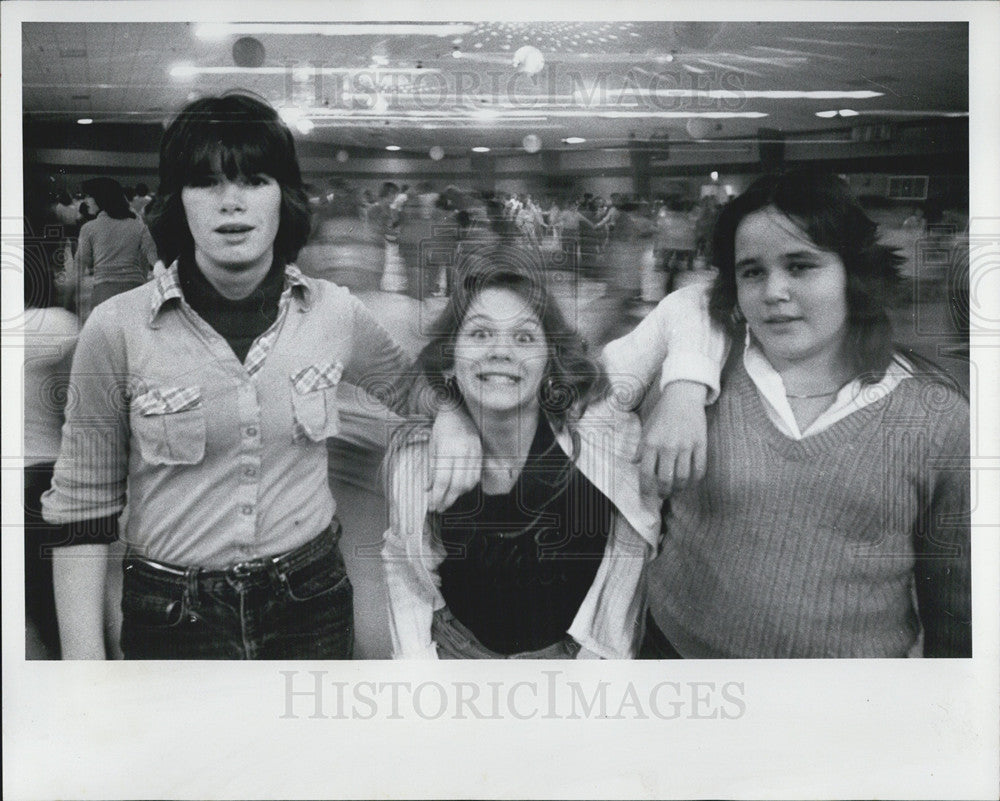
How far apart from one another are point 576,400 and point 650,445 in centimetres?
26

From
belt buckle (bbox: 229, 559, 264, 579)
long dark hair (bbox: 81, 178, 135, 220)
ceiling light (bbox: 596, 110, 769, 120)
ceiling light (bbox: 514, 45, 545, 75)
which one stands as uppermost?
ceiling light (bbox: 514, 45, 545, 75)

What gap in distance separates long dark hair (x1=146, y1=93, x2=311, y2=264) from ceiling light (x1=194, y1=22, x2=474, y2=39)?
0.19 metres

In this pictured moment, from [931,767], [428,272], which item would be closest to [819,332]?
[428,272]

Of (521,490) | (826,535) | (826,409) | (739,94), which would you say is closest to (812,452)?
(826,409)

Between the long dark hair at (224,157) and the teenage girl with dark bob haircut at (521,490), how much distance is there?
55cm

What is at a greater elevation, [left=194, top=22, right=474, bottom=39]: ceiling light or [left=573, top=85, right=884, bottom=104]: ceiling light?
[left=194, top=22, right=474, bottom=39]: ceiling light

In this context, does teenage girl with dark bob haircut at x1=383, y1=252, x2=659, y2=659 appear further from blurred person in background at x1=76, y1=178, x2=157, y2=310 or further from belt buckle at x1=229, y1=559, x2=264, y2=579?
blurred person in background at x1=76, y1=178, x2=157, y2=310

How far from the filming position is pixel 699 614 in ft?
10.5

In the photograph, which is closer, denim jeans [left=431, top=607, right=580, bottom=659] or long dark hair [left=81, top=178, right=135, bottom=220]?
long dark hair [left=81, top=178, right=135, bottom=220]

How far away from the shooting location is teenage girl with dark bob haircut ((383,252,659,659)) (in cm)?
314

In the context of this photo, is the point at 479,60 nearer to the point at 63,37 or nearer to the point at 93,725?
the point at 63,37

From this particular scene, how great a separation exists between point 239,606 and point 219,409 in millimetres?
582

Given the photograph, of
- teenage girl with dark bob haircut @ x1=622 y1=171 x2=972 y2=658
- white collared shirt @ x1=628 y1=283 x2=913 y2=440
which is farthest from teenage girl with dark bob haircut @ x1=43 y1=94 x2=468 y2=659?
teenage girl with dark bob haircut @ x1=622 y1=171 x2=972 y2=658

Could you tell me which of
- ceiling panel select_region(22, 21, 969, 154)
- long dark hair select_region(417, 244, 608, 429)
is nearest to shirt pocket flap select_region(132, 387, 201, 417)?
long dark hair select_region(417, 244, 608, 429)
